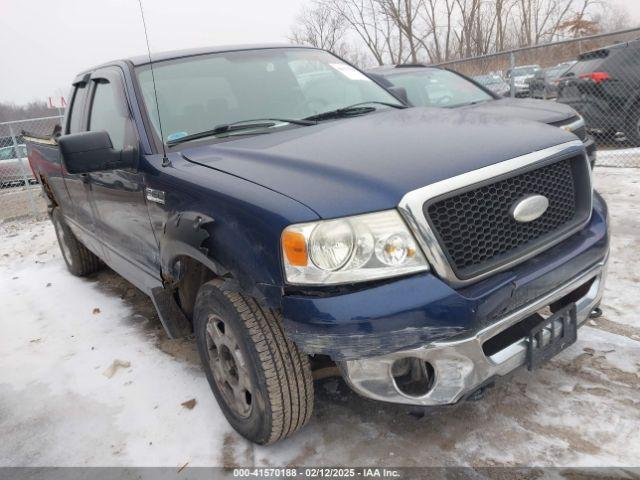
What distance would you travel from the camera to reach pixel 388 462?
7.35ft

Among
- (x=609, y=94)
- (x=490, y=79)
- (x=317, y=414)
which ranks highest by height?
(x=490, y=79)

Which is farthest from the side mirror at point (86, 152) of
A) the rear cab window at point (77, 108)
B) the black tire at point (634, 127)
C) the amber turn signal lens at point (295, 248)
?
the black tire at point (634, 127)

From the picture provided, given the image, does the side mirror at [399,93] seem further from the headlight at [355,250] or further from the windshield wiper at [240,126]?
the headlight at [355,250]

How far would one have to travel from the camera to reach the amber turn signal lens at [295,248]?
5.90ft

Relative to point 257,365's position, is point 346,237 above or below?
above

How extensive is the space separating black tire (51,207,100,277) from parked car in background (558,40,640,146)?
719cm

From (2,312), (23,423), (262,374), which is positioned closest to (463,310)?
(262,374)

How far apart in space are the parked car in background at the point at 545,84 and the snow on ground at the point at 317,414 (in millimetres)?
5963

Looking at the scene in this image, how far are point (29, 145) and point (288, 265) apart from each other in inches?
184

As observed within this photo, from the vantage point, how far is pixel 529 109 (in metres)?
5.30

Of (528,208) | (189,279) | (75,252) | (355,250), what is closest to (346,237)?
(355,250)

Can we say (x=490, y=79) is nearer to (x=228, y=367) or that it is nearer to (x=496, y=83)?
(x=496, y=83)

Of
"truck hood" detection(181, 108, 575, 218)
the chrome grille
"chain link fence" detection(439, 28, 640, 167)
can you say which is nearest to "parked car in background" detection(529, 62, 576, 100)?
"chain link fence" detection(439, 28, 640, 167)

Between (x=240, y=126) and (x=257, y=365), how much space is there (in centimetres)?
133
